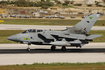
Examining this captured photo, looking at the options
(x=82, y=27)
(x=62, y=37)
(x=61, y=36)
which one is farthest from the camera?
(x=82, y=27)

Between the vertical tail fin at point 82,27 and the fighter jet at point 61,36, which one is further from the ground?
the vertical tail fin at point 82,27

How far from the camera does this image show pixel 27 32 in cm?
2766

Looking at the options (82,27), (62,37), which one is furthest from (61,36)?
(82,27)

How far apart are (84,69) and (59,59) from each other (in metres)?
5.53

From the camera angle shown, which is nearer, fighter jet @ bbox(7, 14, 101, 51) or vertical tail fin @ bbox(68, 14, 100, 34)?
fighter jet @ bbox(7, 14, 101, 51)

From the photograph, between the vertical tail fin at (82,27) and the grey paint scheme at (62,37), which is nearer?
the grey paint scheme at (62,37)

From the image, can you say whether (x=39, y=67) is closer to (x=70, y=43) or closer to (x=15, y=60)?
(x=15, y=60)

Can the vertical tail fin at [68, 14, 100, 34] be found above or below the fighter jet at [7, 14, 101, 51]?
above

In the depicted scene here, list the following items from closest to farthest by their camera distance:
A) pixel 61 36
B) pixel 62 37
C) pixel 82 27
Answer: pixel 61 36 → pixel 62 37 → pixel 82 27

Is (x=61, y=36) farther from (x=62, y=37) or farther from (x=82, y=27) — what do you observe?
(x=82, y=27)

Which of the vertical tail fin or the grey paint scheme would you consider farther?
the vertical tail fin

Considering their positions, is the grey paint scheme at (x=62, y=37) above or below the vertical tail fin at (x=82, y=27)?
below

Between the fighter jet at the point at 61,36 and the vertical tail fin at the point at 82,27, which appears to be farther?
the vertical tail fin at the point at 82,27

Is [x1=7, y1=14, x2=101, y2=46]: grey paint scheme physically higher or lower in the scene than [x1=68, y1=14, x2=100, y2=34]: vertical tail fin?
lower
